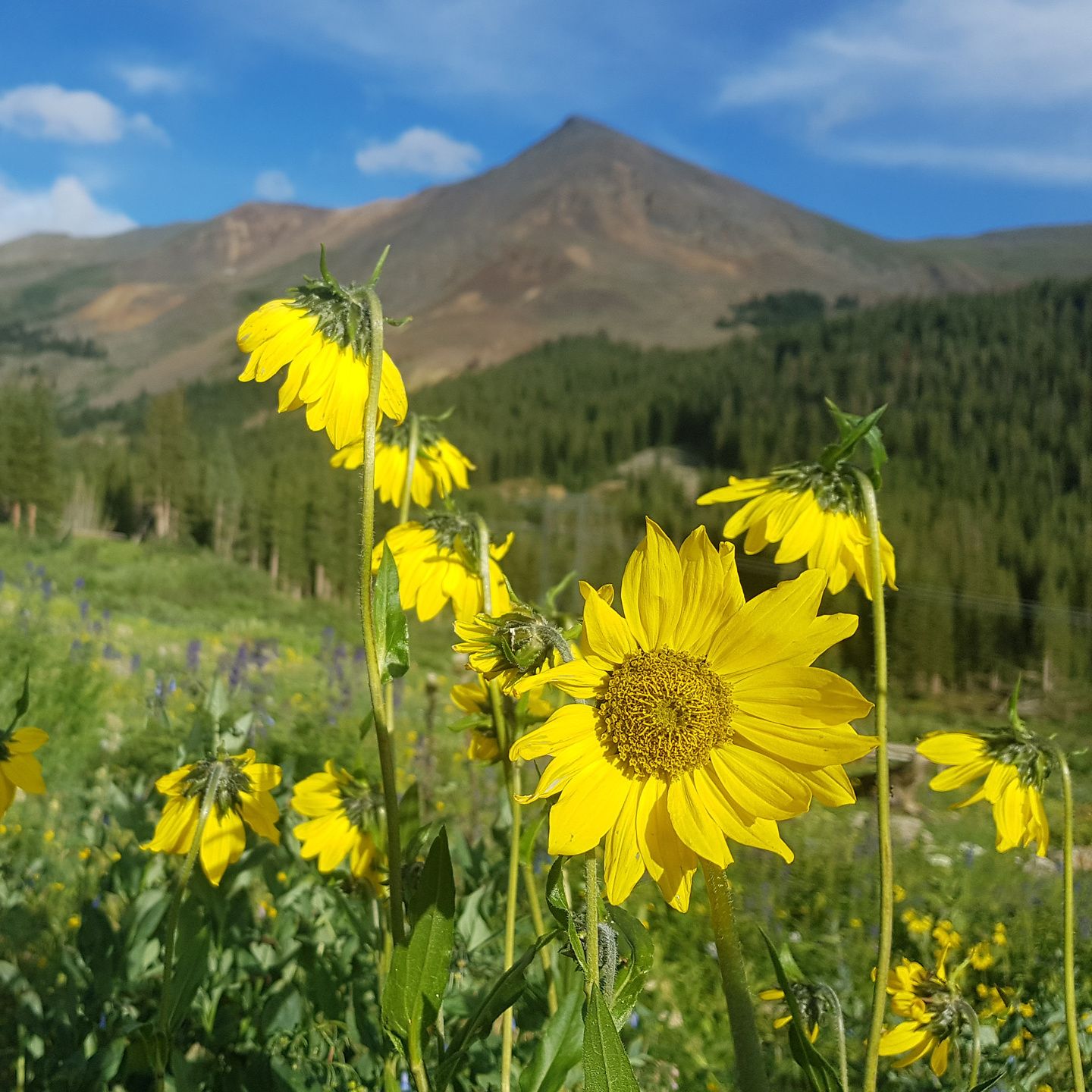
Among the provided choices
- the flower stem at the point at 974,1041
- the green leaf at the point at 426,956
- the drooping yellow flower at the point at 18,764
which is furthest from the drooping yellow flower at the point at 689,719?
the drooping yellow flower at the point at 18,764

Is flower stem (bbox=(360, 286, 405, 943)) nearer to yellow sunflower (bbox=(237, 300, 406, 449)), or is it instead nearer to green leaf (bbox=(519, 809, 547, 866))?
yellow sunflower (bbox=(237, 300, 406, 449))

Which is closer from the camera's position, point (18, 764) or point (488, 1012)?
point (488, 1012)

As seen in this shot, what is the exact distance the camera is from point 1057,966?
286cm

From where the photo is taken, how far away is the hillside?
92.8 feet

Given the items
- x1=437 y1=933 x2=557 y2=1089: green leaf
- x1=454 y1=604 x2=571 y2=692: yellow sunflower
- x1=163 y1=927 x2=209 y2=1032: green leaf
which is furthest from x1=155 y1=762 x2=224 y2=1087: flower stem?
x1=454 y1=604 x2=571 y2=692: yellow sunflower

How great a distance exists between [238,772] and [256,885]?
186 cm

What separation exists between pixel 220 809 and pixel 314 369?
89 centimetres

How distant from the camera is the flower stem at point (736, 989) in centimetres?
83

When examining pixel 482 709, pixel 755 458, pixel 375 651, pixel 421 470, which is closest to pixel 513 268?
pixel 755 458

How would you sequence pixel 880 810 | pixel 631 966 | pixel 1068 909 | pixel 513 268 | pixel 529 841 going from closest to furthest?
pixel 631 966 < pixel 880 810 < pixel 1068 909 < pixel 529 841 < pixel 513 268

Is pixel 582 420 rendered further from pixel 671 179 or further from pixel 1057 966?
pixel 671 179

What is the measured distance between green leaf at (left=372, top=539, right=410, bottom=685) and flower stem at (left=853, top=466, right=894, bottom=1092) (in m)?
0.57

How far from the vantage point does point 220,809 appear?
1.54 metres

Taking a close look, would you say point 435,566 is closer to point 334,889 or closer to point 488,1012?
point 334,889
